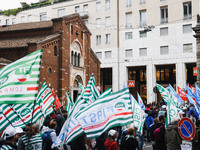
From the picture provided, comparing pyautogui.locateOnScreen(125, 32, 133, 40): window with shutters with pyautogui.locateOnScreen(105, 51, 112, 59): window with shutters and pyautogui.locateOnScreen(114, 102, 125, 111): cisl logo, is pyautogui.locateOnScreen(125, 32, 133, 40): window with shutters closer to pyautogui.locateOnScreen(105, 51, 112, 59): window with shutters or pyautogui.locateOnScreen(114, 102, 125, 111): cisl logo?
pyautogui.locateOnScreen(105, 51, 112, 59): window with shutters

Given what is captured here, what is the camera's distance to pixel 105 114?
6480 mm

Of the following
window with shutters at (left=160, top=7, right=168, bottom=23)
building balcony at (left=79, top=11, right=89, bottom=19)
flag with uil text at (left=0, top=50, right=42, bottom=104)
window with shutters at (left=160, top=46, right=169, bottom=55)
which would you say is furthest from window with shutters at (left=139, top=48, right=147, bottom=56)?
flag with uil text at (left=0, top=50, right=42, bottom=104)

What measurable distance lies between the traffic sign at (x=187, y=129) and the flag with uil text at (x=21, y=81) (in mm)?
3568

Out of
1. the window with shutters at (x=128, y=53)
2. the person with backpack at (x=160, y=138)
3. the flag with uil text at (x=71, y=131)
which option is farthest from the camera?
the window with shutters at (x=128, y=53)

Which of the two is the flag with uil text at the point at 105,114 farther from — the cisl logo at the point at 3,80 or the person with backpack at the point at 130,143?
the cisl logo at the point at 3,80

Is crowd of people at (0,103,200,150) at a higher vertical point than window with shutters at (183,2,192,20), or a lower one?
lower

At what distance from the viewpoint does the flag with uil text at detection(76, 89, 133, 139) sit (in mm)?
6320

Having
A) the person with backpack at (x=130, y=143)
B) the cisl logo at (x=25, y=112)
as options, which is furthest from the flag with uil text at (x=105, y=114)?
the cisl logo at (x=25, y=112)

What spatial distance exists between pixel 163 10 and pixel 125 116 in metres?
36.8

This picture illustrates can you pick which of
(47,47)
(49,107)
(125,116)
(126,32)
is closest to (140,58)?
(126,32)

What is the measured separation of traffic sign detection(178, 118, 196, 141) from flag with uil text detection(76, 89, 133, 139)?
4.15ft

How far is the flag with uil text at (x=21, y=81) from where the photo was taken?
18.7ft

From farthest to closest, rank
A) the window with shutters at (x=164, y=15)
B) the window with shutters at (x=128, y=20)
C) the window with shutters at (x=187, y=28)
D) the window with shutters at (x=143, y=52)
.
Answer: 1. the window with shutters at (x=128, y=20)
2. the window with shutters at (x=143, y=52)
3. the window with shutters at (x=164, y=15)
4. the window with shutters at (x=187, y=28)

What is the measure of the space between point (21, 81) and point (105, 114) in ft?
6.76
